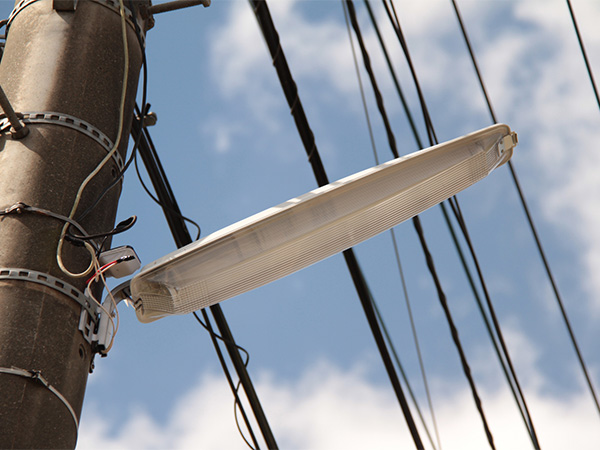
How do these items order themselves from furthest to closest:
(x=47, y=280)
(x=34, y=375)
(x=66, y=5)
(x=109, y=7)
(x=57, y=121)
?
1. (x=109, y=7)
2. (x=66, y=5)
3. (x=57, y=121)
4. (x=47, y=280)
5. (x=34, y=375)

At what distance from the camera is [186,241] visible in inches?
166

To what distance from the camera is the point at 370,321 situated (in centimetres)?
442

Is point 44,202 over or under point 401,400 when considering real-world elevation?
over

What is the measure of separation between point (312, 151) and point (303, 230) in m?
2.11

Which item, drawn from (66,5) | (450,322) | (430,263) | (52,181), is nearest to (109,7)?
(66,5)

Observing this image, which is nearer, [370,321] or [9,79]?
[9,79]

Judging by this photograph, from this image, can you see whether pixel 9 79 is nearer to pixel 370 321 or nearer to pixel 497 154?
pixel 497 154

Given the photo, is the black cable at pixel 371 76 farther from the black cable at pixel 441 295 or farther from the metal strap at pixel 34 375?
the metal strap at pixel 34 375

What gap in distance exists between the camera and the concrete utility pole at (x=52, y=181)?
1877 mm

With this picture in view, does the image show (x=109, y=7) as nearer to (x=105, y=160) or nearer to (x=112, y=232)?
(x=105, y=160)

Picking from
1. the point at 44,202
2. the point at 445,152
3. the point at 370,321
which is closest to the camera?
the point at 44,202

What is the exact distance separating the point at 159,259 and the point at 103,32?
1.00m

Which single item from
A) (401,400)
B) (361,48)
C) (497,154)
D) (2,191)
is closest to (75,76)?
(2,191)

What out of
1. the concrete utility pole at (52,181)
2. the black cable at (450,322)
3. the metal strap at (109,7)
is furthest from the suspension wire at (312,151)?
the metal strap at (109,7)
